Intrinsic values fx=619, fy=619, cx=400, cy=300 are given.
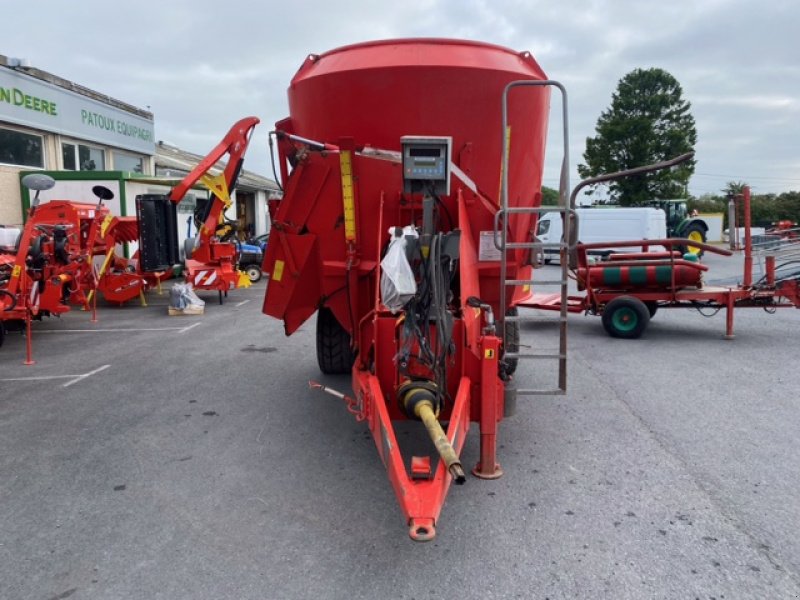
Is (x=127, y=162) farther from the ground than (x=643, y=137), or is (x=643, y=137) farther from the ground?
(x=643, y=137)

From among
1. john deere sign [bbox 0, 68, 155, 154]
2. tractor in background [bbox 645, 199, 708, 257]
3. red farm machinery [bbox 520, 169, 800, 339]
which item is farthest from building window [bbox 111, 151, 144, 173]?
tractor in background [bbox 645, 199, 708, 257]

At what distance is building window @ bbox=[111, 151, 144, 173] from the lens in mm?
18109

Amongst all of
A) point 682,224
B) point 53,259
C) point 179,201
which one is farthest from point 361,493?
point 682,224

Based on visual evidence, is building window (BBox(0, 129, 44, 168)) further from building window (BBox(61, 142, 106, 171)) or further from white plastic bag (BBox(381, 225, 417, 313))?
white plastic bag (BBox(381, 225, 417, 313))

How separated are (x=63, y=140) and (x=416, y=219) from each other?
14.2 meters

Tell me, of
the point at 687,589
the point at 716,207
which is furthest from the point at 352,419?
the point at 716,207

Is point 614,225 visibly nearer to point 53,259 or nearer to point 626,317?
point 626,317

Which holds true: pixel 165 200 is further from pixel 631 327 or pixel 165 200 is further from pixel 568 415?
pixel 631 327

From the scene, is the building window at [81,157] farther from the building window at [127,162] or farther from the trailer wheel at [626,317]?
the trailer wheel at [626,317]

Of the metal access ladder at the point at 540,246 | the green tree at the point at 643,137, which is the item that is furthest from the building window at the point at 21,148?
the green tree at the point at 643,137

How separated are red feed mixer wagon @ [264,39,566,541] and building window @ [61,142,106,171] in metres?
13.1

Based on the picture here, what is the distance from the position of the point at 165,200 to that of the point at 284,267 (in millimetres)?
2499

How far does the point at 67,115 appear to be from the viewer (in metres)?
15.4

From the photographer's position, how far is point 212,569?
120 inches
